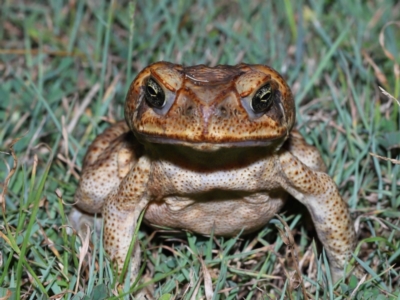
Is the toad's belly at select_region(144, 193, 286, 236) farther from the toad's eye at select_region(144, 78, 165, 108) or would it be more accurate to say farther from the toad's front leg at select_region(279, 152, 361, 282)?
the toad's eye at select_region(144, 78, 165, 108)

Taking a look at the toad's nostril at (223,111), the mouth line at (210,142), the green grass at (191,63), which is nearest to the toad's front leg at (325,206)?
the green grass at (191,63)

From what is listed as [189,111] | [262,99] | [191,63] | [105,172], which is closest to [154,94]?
[189,111]

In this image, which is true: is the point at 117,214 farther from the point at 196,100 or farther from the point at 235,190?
the point at 196,100

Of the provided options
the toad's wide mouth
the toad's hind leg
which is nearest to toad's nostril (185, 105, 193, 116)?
the toad's wide mouth

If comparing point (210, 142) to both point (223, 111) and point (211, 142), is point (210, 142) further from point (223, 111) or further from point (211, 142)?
point (223, 111)

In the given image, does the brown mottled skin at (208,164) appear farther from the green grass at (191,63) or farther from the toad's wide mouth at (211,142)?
the green grass at (191,63)
